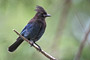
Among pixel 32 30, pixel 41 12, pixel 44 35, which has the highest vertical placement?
pixel 44 35

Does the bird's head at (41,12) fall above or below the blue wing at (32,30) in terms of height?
above

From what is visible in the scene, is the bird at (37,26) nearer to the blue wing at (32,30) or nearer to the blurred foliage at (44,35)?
the blue wing at (32,30)

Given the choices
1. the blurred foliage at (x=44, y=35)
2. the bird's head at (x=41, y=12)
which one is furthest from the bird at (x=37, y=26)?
the blurred foliage at (x=44, y=35)

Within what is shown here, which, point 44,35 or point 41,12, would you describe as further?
point 44,35

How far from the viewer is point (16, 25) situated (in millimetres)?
5016

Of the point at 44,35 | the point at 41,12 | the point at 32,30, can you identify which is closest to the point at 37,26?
the point at 32,30

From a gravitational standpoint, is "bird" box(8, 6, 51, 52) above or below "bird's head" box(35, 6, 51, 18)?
below

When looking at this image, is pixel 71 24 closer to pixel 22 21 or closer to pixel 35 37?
pixel 22 21

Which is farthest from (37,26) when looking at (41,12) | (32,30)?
(41,12)

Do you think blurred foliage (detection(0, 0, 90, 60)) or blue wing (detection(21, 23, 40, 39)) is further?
blurred foliage (detection(0, 0, 90, 60))

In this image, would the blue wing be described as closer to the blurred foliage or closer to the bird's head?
the bird's head

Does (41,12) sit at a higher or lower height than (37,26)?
higher

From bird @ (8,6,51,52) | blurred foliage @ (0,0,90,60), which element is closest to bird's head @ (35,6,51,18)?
bird @ (8,6,51,52)

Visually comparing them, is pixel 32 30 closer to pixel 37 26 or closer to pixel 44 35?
pixel 37 26
